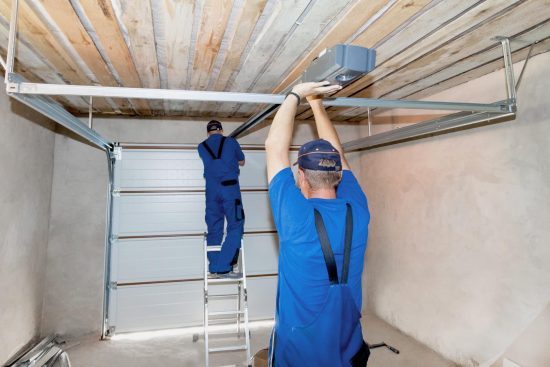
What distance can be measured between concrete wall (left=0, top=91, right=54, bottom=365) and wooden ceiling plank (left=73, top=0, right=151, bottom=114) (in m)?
1.20

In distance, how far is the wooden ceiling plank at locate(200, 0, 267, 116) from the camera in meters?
1.95

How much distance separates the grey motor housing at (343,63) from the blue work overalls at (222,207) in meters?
2.46

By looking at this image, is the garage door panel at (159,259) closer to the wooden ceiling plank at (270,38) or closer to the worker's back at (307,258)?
the wooden ceiling plank at (270,38)

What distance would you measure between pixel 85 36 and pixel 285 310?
7.56ft

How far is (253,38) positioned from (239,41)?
0.11 m

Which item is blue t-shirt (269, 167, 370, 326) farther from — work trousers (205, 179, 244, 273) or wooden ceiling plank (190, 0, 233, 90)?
work trousers (205, 179, 244, 273)

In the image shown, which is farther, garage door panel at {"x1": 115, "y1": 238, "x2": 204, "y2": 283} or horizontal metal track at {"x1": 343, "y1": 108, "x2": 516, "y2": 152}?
garage door panel at {"x1": 115, "y1": 238, "x2": 204, "y2": 283}

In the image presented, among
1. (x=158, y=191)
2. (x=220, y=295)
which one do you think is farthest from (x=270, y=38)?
(x=220, y=295)

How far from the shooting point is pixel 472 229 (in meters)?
3.41

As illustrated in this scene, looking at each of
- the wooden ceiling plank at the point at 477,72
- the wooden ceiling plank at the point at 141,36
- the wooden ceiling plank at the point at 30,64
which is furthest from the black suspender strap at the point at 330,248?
the wooden ceiling plank at the point at 30,64

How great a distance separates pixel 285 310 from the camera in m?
1.59

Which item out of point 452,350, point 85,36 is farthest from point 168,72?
point 452,350

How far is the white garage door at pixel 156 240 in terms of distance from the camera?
455 cm

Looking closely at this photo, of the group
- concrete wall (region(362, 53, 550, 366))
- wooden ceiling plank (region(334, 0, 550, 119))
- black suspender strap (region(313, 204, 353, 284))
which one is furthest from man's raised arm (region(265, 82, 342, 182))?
concrete wall (region(362, 53, 550, 366))
